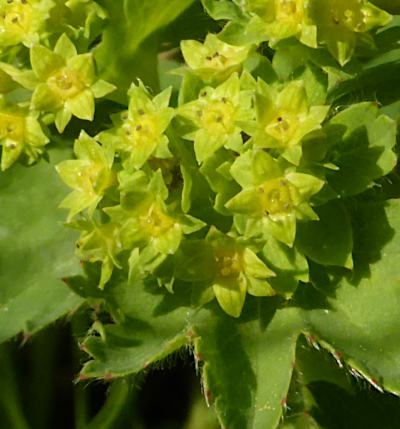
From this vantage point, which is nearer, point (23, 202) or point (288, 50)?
point (288, 50)

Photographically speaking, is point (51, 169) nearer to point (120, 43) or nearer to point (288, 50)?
point (120, 43)

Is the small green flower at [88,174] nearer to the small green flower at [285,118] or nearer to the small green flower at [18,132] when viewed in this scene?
the small green flower at [18,132]

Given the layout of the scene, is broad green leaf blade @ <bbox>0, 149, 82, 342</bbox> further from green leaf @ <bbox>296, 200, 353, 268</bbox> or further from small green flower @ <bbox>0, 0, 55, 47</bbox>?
green leaf @ <bbox>296, 200, 353, 268</bbox>

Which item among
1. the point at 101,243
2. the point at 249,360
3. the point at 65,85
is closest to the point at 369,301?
the point at 249,360

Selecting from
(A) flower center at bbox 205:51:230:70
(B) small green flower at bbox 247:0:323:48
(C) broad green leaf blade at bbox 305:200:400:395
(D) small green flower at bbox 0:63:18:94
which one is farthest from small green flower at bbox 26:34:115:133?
(C) broad green leaf blade at bbox 305:200:400:395

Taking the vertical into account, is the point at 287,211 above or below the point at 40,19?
below

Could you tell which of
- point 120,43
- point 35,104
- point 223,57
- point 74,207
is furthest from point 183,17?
point 74,207

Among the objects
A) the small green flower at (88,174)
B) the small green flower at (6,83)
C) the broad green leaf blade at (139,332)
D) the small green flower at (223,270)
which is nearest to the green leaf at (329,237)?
the small green flower at (223,270)
